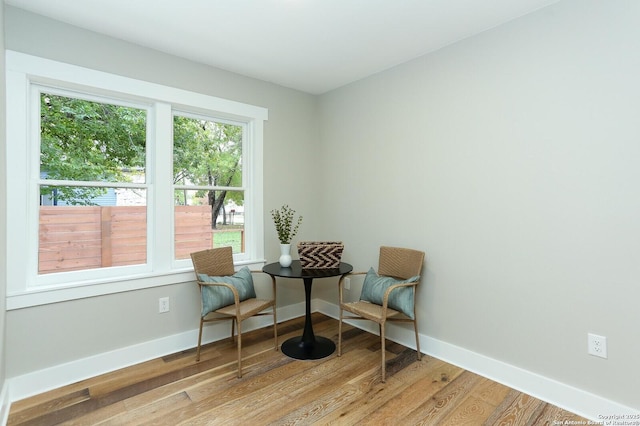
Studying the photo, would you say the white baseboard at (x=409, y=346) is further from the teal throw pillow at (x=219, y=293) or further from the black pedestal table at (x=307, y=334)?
the black pedestal table at (x=307, y=334)

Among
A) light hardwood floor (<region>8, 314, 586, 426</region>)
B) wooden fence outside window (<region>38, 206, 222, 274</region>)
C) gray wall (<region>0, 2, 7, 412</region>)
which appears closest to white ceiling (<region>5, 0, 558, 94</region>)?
gray wall (<region>0, 2, 7, 412</region>)

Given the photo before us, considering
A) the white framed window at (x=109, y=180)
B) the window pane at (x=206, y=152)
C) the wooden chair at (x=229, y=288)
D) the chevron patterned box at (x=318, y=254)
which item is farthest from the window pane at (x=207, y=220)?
the chevron patterned box at (x=318, y=254)

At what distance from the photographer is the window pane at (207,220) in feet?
9.52

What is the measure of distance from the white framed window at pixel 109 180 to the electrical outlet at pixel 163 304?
0.47 feet

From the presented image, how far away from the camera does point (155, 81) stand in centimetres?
263

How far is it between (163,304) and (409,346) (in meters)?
2.09

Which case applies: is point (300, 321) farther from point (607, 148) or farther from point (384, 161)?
point (607, 148)

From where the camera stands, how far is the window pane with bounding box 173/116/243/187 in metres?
2.89

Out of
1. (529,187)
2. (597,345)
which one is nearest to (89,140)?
(529,187)

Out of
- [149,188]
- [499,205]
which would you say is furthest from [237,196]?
[499,205]

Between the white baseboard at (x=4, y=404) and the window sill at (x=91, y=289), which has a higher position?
the window sill at (x=91, y=289)

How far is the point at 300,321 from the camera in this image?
3449 mm

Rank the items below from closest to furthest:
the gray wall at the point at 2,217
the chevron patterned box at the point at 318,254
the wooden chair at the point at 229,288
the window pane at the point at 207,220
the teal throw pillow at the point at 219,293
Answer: the gray wall at the point at 2,217 < the wooden chair at the point at 229,288 < the teal throw pillow at the point at 219,293 < the chevron patterned box at the point at 318,254 < the window pane at the point at 207,220

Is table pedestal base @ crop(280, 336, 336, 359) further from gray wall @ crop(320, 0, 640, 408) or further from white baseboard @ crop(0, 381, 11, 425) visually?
white baseboard @ crop(0, 381, 11, 425)
